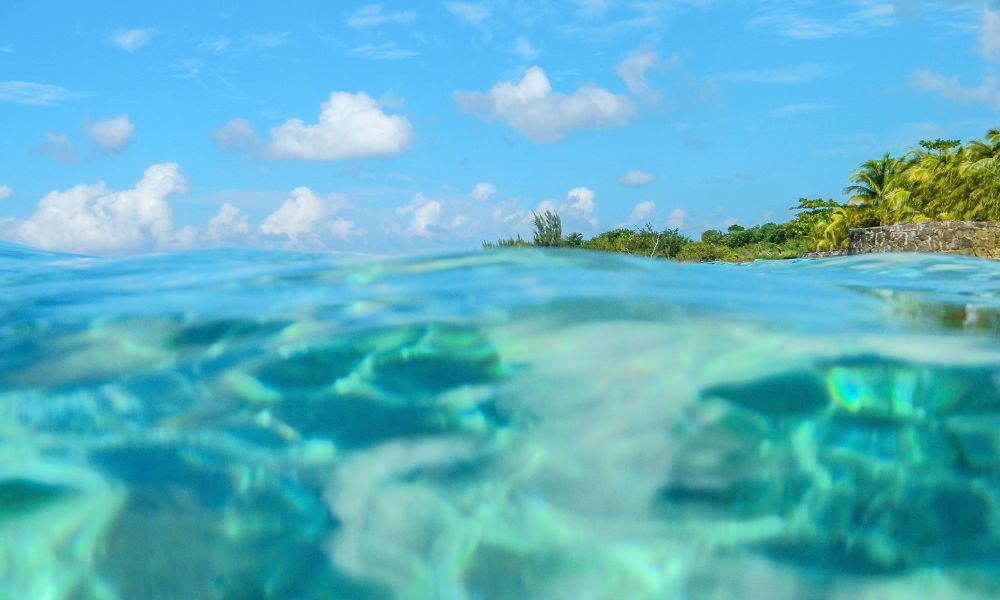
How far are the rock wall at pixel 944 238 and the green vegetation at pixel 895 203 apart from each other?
14210 millimetres

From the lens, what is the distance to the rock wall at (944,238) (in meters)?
18.3

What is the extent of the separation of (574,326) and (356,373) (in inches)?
32.5

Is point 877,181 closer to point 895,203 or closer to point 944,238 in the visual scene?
point 895,203

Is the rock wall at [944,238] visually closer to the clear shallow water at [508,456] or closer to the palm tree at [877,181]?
the clear shallow water at [508,456]

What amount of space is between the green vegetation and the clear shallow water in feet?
96.6

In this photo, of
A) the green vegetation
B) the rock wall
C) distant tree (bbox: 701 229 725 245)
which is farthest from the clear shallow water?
distant tree (bbox: 701 229 725 245)

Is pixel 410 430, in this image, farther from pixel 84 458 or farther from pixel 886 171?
pixel 886 171

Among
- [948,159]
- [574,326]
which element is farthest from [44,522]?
[948,159]

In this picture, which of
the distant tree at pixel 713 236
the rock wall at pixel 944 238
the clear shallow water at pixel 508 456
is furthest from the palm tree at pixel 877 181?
the clear shallow water at pixel 508 456

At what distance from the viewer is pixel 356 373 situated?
286 cm

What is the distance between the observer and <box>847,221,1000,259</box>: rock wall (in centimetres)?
1831

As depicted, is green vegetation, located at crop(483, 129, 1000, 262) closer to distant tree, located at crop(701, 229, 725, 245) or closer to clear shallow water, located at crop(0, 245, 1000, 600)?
distant tree, located at crop(701, 229, 725, 245)

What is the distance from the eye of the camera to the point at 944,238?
18516mm

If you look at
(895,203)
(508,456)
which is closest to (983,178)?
(895,203)
